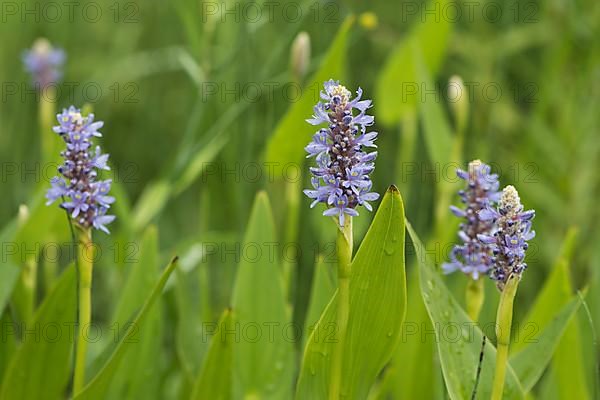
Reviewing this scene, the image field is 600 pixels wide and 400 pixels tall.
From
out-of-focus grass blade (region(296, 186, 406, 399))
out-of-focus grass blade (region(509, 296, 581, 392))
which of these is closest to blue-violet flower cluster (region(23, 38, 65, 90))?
out-of-focus grass blade (region(296, 186, 406, 399))

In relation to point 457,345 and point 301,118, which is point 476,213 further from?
point 301,118

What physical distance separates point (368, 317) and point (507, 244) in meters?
0.22

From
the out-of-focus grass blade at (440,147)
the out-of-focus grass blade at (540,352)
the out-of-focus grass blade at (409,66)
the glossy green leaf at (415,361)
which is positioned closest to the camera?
the out-of-focus grass blade at (540,352)

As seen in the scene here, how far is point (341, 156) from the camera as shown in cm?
90

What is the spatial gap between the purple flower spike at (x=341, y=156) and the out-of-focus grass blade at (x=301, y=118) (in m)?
0.58

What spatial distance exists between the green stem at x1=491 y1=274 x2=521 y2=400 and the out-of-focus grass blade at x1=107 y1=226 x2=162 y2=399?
579 mm

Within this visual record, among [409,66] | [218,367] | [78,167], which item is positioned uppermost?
[409,66]

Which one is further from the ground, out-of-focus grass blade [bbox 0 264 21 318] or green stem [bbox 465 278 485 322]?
out-of-focus grass blade [bbox 0 264 21 318]

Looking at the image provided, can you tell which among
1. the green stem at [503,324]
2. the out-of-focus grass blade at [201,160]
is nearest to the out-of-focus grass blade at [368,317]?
the green stem at [503,324]

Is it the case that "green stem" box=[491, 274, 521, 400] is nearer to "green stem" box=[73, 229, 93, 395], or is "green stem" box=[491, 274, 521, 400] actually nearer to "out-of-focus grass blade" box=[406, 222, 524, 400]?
"out-of-focus grass blade" box=[406, 222, 524, 400]

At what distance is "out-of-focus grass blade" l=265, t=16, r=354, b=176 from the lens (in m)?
1.50

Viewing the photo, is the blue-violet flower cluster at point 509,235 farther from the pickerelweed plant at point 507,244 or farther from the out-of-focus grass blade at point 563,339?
the out-of-focus grass blade at point 563,339

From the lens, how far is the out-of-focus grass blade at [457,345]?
1073mm

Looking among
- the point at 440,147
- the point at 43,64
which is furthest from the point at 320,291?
the point at 43,64
